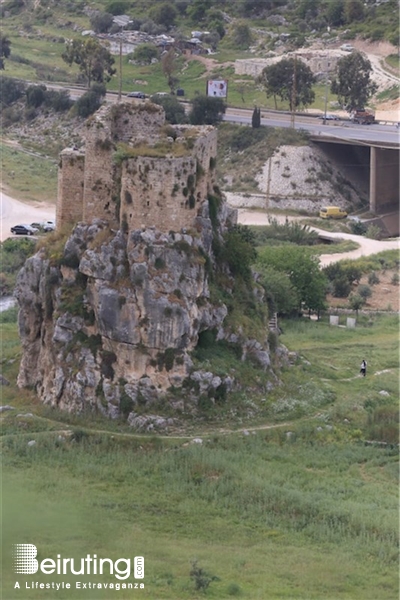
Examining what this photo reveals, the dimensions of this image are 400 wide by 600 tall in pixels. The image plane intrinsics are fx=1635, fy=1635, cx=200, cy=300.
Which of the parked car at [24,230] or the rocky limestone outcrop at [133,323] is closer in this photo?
the rocky limestone outcrop at [133,323]

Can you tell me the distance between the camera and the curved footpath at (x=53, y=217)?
72600 mm

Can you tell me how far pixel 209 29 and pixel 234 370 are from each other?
275 ft

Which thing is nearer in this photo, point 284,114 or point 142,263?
point 142,263

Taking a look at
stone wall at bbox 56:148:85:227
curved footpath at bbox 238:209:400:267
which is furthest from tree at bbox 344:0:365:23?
stone wall at bbox 56:148:85:227

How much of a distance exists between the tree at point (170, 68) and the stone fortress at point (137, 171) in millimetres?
61121

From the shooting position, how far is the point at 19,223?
77125 mm

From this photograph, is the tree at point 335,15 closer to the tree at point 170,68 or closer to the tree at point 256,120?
the tree at point 170,68

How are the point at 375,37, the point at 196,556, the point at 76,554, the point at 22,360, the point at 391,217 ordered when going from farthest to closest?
the point at 375,37 → the point at 391,217 → the point at 22,360 → the point at 196,556 → the point at 76,554

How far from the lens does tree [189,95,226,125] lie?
9294cm

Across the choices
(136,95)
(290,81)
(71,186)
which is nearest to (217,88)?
(290,81)

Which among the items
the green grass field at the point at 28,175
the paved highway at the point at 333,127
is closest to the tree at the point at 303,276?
the green grass field at the point at 28,175

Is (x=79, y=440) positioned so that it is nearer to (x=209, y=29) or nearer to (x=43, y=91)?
(x=43, y=91)

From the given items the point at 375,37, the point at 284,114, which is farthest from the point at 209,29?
the point at 284,114

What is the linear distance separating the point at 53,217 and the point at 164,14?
156ft
